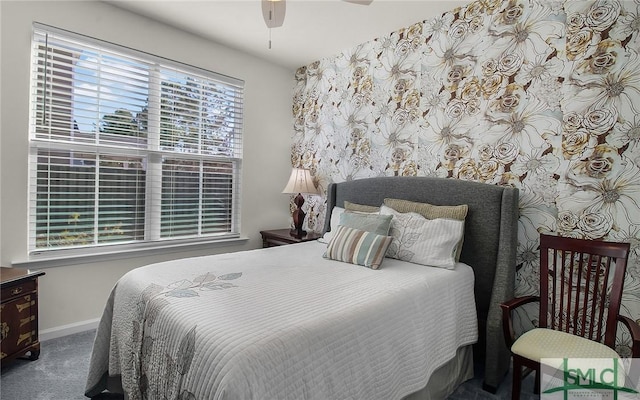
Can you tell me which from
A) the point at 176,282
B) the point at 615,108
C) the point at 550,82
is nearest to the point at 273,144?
the point at 176,282

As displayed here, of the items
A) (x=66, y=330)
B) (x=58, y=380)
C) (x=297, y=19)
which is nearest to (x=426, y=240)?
(x=297, y=19)

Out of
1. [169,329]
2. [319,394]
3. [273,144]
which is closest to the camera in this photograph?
[319,394]

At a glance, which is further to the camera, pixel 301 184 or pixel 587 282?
pixel 301 184

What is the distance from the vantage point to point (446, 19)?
103 inches

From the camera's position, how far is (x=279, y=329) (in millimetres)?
1159

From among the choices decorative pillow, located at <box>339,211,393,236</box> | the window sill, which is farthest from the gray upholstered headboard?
the window sill

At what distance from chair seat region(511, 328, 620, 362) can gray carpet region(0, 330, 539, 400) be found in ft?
1.58

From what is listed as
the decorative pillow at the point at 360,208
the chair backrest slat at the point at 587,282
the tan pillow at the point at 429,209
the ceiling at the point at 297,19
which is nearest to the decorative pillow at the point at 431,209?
the tan pillow at the point at 429,209

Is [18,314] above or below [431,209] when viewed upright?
below

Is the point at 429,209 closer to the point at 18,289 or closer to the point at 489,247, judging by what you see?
the point at 489,247

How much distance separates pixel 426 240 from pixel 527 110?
1148 mm

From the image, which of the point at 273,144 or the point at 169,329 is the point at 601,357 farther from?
the point at 273,144

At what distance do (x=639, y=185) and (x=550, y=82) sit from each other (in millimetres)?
819

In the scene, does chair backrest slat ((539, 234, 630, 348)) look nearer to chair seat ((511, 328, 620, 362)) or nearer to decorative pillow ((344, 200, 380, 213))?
chair seat ((511, 328, 620, 362))
